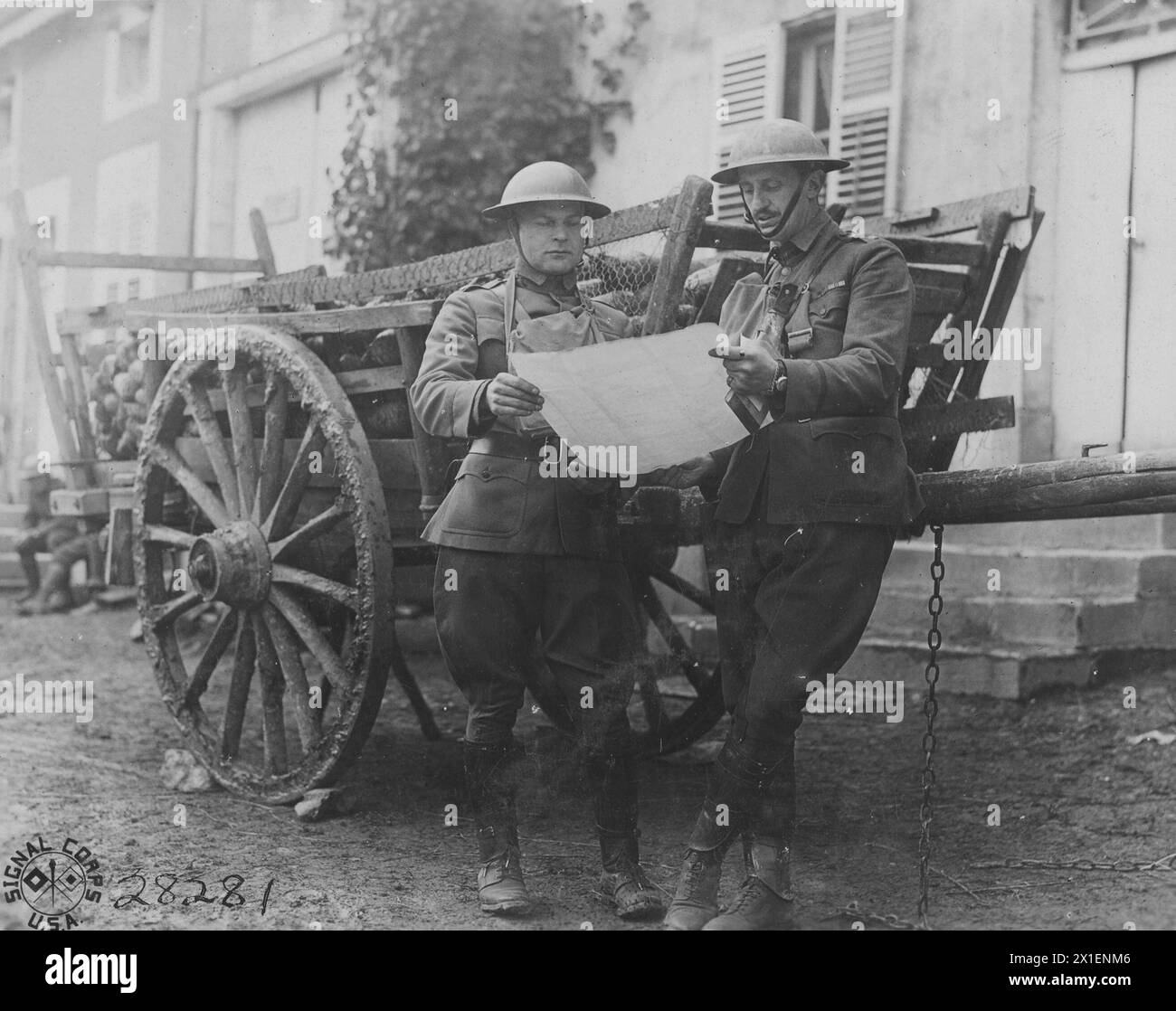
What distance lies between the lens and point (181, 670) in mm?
4961

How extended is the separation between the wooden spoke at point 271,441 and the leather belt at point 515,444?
127 cm

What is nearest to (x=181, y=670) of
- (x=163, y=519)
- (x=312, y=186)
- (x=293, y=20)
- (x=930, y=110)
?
(x=163, y=519)

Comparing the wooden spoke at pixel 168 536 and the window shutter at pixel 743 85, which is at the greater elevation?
the window shutter at pixel 743 85

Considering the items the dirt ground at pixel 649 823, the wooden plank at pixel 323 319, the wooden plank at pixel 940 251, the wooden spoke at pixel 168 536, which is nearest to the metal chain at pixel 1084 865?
the dirt ground at pixel 649 823

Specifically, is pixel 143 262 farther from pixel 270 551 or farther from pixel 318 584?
pixel 318 584

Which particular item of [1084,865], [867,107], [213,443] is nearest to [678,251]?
[213,443]

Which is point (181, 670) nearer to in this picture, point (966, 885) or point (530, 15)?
point (966, 885)

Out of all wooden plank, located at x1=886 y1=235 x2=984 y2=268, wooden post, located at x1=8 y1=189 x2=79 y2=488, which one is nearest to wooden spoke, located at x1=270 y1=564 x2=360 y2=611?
wooden plank, located at x1=886 y1=235 x2=984 y2=268

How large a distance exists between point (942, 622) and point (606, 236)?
3.19 meters

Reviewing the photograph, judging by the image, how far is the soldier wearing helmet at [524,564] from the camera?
11.2 ft

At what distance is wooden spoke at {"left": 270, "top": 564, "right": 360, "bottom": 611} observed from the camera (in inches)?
161

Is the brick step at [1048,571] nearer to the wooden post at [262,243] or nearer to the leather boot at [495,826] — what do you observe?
the leather boot at [495,826]

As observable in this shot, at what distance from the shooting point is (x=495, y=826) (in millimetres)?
3525
